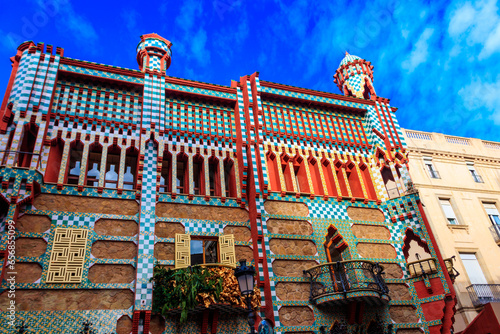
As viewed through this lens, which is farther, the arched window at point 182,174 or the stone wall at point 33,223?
the arched window at point 182,174

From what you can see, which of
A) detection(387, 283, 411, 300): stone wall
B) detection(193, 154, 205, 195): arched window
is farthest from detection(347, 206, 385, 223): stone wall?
detection(193, 154, 205, 195): arched window

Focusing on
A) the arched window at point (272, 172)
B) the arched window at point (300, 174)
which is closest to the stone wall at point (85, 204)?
the arched window at point (272, 172)

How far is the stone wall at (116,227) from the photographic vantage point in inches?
535

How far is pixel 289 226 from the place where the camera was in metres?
15.6

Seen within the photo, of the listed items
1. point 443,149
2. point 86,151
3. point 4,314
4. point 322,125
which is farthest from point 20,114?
point 443,149

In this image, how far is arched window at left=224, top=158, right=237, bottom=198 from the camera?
16273mm

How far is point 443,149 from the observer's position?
2508 centimetres

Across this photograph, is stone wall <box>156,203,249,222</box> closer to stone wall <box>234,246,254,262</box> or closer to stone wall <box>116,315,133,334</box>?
stone wall <box>234,246,254,262</box>

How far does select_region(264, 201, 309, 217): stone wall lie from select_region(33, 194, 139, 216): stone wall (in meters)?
4.58

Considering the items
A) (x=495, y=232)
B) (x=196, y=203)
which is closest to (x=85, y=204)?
(x=196, y=203)

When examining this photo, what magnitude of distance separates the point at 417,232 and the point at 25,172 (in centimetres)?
1318

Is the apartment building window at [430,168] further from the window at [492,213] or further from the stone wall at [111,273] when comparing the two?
the stone wall at [111,273]

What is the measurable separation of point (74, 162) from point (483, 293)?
1805cm

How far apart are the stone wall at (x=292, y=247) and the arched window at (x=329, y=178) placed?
2.64 meters
